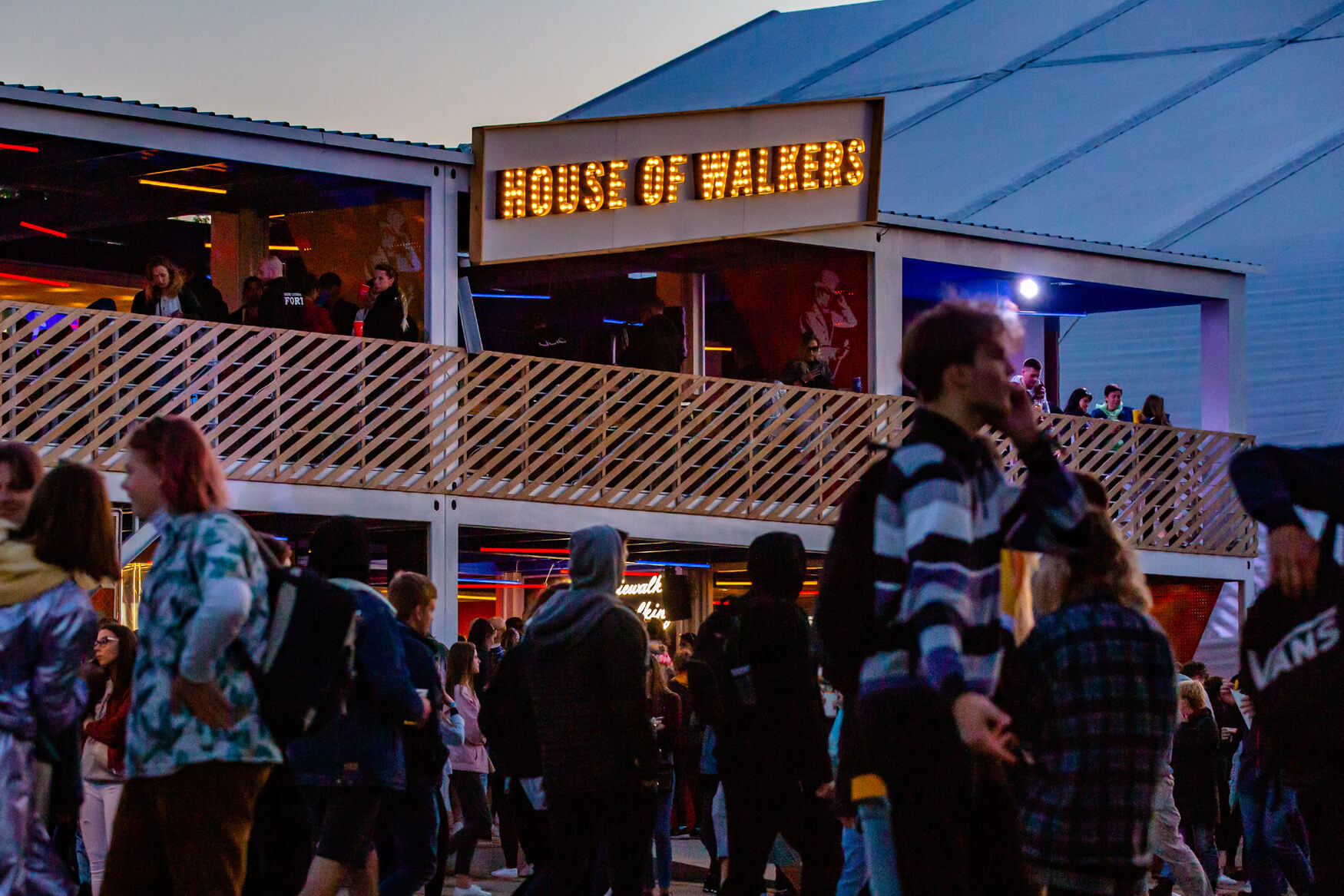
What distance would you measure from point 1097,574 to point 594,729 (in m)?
2.56

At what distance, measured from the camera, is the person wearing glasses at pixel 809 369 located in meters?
20.1

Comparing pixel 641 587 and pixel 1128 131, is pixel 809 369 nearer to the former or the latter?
pixel 641 587

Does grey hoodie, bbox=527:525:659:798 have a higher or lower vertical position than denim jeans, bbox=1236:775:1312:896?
higher

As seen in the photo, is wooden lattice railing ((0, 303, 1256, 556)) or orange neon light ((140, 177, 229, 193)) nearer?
wooden lattice railing ((0, 303, 1256, 556))

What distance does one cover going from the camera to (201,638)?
513cm

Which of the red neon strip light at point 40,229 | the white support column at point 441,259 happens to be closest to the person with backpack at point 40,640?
the white support column at point 441,259

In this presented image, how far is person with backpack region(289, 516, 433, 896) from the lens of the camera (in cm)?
693

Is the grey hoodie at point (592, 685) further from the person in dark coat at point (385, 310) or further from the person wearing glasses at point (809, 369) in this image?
the person wearing glasses at point (809, 369)

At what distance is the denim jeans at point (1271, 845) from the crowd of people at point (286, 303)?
A: 31.3 feet

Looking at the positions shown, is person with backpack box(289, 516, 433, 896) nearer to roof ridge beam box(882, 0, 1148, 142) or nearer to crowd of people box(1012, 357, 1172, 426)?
crowd of people box(1012, 357, 1172, 426)

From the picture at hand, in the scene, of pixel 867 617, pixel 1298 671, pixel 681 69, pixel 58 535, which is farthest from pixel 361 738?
pixel 681 69

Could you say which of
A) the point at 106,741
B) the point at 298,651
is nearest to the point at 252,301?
the point at 106,741

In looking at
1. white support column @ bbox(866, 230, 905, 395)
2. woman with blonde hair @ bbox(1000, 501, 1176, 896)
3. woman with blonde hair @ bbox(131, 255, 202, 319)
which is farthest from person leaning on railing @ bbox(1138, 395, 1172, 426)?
woman with blonde hair @ bbox(1000, 501, 1176, 896)

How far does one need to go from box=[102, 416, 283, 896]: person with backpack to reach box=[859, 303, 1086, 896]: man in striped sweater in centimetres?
172
